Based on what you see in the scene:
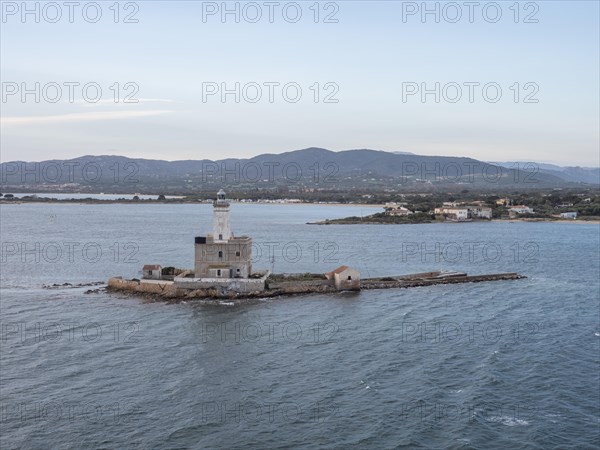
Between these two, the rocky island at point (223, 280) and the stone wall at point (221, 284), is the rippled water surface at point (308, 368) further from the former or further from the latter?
the stone wall at point (221, 284)

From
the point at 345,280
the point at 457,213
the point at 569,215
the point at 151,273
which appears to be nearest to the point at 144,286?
the point at 151,273

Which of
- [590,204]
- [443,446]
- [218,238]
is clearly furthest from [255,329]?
[590,204]

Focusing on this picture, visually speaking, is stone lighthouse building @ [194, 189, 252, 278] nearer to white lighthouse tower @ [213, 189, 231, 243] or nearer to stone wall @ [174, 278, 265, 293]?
white lighthouse tower @ [213, 189, 231, 243]

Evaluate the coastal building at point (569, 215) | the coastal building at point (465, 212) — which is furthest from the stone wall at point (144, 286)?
the coastal building at point (569, 215)

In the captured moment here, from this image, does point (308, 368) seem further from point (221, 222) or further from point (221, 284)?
point (221, 222)

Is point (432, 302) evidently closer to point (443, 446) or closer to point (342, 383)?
point (342, 383)

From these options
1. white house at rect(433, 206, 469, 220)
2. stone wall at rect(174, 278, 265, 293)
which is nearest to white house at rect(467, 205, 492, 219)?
white house at rect(433, 206, 469, 220)
